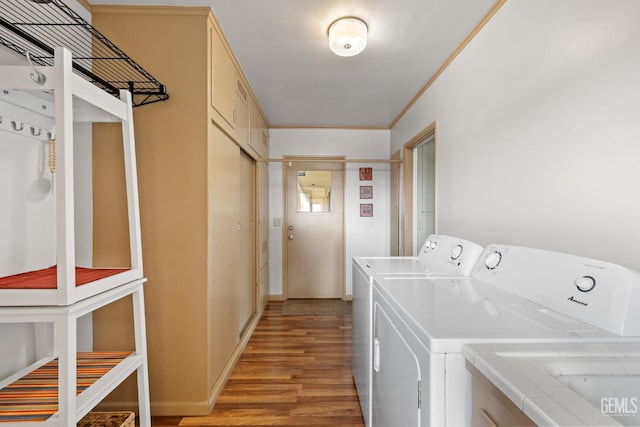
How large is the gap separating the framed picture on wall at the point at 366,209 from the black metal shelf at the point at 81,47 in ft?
8.87

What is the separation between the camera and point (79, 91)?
3.41 feet

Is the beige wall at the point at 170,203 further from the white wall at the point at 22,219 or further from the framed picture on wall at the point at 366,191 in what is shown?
the framed picture on wall at the point at 366,191

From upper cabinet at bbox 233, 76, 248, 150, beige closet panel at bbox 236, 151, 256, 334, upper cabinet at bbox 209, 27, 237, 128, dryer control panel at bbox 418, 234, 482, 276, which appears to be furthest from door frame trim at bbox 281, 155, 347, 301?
dryer control panel at bbox 418, 234, 482, 276

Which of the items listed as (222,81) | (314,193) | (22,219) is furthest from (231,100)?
(314,193)

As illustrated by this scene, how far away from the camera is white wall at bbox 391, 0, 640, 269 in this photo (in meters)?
0.93

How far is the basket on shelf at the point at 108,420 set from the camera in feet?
4.23

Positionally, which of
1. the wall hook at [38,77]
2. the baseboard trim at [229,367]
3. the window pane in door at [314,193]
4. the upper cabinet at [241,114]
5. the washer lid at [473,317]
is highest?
the upper cabinet at [241,114]

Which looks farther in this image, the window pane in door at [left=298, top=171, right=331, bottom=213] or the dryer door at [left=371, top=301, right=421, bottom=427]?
the window pane in door at [left=298, top=171, right=331, bottom=213]

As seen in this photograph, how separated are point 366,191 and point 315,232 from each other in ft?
2.82

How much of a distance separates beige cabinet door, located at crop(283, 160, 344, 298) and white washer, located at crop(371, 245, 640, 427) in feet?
8.86

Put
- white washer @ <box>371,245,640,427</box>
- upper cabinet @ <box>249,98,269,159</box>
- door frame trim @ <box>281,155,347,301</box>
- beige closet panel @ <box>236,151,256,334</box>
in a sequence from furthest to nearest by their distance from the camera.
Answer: door frame trim @ <box>281,155,347,301</box>
upper cabinet @ <box>249,98,269,159</box>
beige closet panel @ <box>236,151,256,334</box>
white washer @ <box>371,245,640,427</box>

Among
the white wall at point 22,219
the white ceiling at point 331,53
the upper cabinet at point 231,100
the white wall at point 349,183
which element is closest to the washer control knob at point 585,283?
the white ceiling at point 331,53

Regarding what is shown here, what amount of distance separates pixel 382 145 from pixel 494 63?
2.31m

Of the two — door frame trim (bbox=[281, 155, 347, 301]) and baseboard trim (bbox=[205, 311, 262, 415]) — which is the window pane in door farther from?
baseboard trim (bbox=[205, 311, 262, 415])
